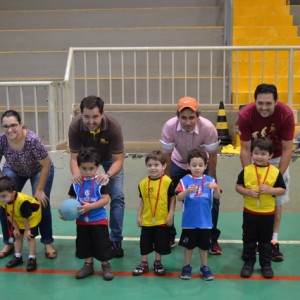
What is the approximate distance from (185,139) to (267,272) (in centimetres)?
140

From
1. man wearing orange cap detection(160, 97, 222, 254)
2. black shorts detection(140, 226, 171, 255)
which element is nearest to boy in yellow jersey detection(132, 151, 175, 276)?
black shorts detection(140, 226, 171, 255)

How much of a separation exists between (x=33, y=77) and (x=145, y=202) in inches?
235

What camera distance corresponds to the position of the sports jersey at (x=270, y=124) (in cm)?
356

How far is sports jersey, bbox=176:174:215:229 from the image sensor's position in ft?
11.3

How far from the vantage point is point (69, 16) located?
32.3 feet

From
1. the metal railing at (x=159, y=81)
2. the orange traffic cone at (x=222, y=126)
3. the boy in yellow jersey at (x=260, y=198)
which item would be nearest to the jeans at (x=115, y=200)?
the boy in yellow jersey at (x=260, y=198)

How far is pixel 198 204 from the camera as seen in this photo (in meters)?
3.44

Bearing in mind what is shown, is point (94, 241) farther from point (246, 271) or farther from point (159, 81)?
point (159, 81)

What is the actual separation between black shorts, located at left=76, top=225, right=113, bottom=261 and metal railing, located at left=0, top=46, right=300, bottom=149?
236 centimetres

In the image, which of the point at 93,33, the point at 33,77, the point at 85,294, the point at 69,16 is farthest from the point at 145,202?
the point at 69,16

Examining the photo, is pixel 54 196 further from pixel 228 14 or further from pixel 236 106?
pixel 228 14

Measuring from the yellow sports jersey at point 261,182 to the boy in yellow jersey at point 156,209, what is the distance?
69 cm

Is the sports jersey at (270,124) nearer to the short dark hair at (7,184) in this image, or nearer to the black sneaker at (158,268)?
the black sneaker at (158,268)

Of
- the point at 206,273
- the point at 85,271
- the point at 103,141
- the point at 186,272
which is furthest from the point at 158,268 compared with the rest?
the point at 103,141
